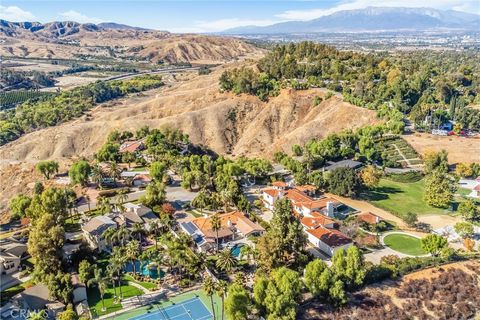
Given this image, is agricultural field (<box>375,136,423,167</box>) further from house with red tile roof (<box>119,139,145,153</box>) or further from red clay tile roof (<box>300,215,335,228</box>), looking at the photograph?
house with red tile roof (<box>119,139,145,153</box>)

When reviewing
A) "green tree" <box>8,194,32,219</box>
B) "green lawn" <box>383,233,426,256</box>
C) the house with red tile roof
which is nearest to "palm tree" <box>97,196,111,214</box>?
"green tree" <box>8,194,32,219</box>

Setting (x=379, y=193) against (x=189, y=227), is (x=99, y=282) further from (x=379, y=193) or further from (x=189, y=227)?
(x=379, y=193)

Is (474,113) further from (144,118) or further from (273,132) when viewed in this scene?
(144,118)

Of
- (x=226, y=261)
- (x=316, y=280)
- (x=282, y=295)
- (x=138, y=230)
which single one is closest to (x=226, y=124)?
(x=138, y=230)

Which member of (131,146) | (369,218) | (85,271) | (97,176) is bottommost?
(369,218)

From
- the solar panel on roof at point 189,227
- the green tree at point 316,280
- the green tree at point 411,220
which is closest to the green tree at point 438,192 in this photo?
the green tree at point 411,220

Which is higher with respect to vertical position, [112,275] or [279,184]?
[112,275]

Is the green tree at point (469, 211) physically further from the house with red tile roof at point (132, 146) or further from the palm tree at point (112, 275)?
the house with red tile roof at point (132, 146)
